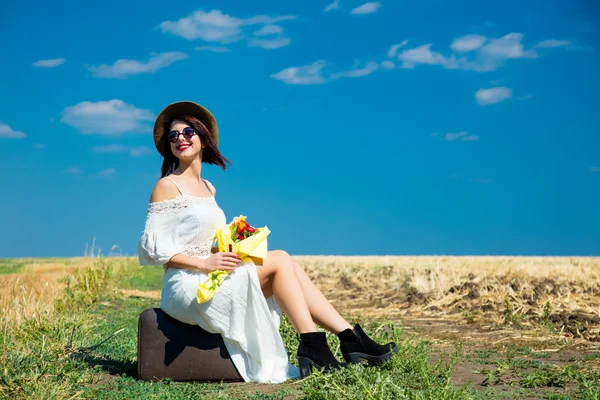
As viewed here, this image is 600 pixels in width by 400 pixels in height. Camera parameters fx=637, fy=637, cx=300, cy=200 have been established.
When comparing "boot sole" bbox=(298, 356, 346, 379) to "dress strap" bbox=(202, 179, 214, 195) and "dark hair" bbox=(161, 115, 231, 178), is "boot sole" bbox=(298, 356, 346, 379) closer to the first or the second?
"dress strap" bbox=(202, 179, 214, 195)

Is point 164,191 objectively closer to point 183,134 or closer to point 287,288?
point 183,134

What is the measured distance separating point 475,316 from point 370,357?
4751 mm

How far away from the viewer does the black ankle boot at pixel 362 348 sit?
495cm

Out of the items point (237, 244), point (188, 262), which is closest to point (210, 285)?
point (188, 262)

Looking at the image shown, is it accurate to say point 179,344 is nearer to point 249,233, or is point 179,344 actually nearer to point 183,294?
point 183,294

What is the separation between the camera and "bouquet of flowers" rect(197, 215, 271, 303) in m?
5.01

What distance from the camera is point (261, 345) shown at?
5.17 metres

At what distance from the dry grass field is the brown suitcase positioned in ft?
1.40

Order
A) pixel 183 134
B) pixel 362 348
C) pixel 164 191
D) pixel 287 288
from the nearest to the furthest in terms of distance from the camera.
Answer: pixel 362 348, pixel 287 288, pixel 164 191, pixel 183 134

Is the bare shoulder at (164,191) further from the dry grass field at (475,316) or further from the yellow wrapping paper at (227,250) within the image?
the dry grass field at (475,316)

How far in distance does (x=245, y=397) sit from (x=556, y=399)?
2150 millimetres

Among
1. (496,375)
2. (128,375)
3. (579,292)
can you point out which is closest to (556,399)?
(496,375)

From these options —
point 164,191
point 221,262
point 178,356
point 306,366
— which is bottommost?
point 306,366

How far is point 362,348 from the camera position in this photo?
500cm
